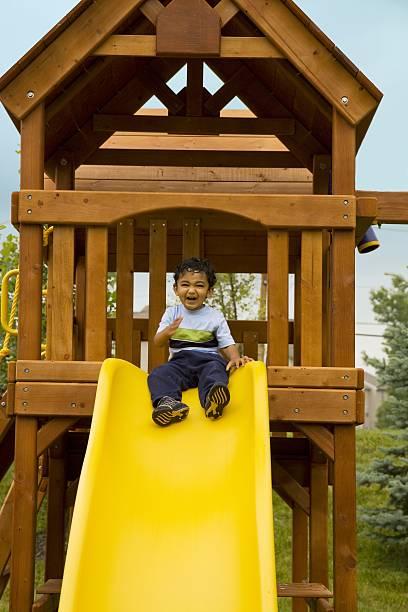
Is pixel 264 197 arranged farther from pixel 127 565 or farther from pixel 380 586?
pixel 380 586

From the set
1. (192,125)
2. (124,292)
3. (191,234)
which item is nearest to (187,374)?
(124,292)

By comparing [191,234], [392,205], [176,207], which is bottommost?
[176,207]

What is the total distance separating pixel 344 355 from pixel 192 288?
109 centimetres

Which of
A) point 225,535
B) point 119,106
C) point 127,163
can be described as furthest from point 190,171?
point 225,535

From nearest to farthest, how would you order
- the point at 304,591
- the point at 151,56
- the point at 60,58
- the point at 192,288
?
the point at 60,58
the point at 192,288
the point at 151,56
the point at 304,591

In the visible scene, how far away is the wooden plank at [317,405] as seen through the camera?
542 centimetres

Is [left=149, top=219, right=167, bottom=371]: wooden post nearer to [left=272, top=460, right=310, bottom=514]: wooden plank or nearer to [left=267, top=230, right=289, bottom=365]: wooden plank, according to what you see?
[left=267, top=230, right=289, bottom=365]: wooden plank

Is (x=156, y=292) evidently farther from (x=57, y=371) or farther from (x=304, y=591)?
(x=304, y=591)

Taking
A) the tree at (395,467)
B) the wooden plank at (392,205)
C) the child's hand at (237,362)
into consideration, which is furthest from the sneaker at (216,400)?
the tree at (395,467)

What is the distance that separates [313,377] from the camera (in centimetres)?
543

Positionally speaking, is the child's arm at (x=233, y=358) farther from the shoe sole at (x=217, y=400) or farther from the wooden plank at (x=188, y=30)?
the wooden plank at (x=188, y=30)

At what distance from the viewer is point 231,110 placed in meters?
10.1

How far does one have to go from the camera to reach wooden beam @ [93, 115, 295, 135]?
24.3 ft

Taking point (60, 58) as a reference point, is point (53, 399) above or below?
below
